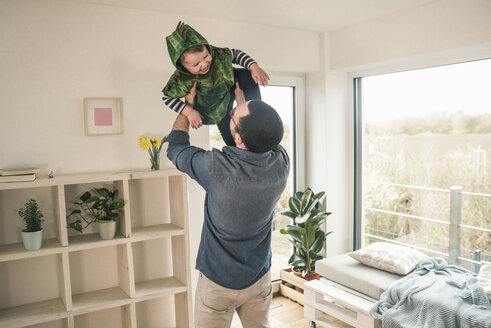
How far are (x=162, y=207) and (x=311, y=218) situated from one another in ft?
4.11

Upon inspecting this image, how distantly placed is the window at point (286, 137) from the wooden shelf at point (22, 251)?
1942 millimetres

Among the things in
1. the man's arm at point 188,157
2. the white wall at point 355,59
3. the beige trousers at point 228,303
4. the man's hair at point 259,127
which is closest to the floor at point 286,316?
the white wall at point 355,59

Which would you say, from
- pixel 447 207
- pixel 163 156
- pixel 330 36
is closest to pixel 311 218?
pixel 447 207

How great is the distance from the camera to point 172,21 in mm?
3062

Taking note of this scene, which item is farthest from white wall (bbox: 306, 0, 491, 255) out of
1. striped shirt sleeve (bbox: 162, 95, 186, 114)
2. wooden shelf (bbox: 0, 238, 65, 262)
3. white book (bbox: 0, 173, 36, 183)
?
white book (bbox: 0, 173, 36, 183)

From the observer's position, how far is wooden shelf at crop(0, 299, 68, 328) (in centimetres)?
245

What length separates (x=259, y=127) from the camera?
161 cm

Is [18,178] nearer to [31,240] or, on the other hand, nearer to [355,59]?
[31,240]

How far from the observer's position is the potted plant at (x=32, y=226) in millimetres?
2465

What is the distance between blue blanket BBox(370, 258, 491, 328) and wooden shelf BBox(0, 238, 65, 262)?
198cm

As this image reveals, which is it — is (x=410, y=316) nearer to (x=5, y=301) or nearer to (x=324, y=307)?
(x=324, y=307)

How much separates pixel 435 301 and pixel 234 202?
1492 millimetres

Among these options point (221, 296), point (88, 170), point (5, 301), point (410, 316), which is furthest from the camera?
point (88, 170)

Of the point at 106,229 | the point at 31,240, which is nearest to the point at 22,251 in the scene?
the point at 31,240
